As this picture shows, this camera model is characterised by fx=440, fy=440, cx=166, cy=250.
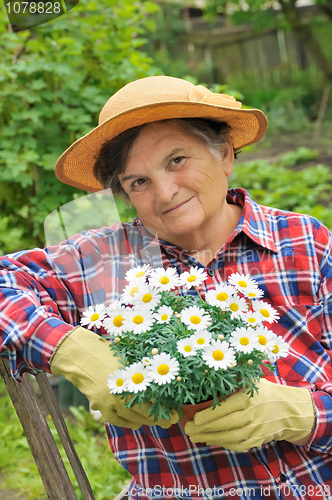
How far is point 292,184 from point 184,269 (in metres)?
4.44

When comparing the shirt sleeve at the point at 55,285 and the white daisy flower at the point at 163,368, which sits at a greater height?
the white daisy flower at the point at 163,368

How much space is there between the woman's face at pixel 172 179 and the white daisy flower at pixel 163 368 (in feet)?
1.79

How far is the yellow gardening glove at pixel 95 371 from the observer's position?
108cm

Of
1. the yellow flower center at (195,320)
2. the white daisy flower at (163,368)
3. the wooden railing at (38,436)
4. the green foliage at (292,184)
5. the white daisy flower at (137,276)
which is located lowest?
the green foliage at (292,184)

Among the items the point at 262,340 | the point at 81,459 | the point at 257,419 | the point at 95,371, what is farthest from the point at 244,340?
the point at 81,459

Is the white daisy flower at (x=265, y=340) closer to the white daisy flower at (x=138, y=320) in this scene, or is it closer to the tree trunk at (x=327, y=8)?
the white daisy flower at (x=138, y=320)

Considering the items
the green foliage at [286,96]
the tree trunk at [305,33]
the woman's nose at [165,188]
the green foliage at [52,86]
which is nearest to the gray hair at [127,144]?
the woman's nose at [165,188]

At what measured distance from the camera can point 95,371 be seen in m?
1.11

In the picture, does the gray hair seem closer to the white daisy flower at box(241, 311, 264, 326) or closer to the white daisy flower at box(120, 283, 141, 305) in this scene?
the white daisy flower at box(120, 283, 141, 305)

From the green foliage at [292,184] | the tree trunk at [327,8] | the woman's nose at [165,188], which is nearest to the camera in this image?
the woman's nose at [165,188]

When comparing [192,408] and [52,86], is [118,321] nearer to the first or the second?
[192,408]

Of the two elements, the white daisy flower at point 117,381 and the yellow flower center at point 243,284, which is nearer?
the white daisy flower at point 117,381

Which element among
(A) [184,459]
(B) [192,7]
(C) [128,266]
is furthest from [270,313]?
(B) [192,7]

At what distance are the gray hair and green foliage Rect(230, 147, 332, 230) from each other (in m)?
3.17
